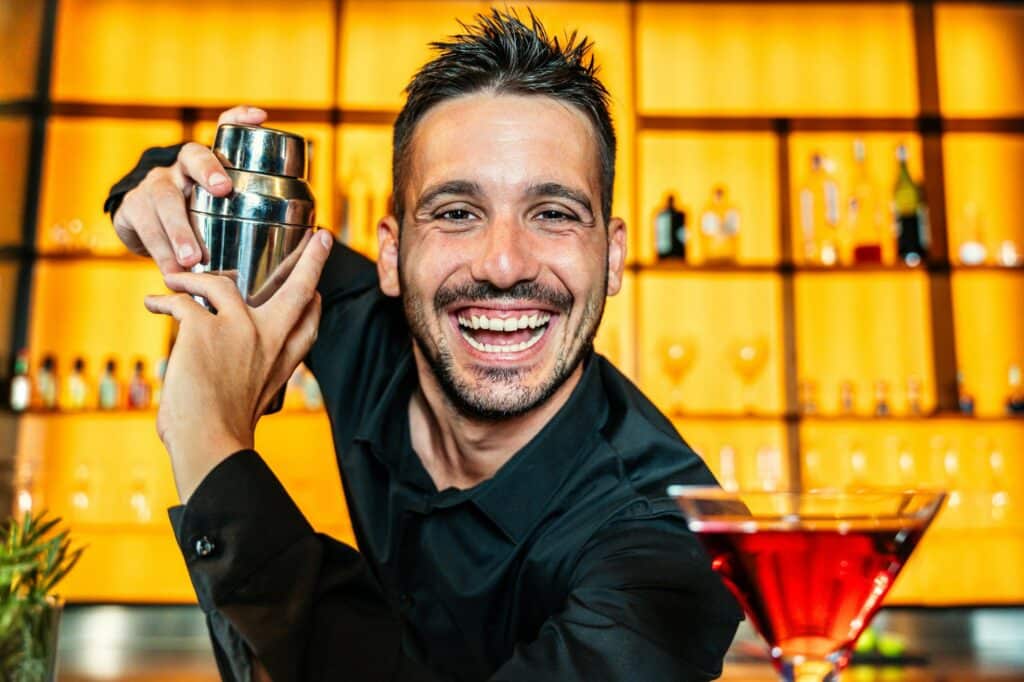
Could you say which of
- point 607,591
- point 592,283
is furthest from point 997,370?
point 607,591

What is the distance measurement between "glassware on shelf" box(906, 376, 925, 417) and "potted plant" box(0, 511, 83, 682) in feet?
9.08

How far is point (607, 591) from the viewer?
815mm

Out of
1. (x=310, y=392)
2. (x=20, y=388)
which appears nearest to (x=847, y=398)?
(x=310, y=392)

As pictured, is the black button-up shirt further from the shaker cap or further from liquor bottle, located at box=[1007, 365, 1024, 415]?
liquor bottle, located at box=[1007, 365, 1024, 415]

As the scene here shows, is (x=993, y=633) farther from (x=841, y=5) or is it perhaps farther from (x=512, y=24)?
(x=512, y=24)

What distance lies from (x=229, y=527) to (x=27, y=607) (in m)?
0.18

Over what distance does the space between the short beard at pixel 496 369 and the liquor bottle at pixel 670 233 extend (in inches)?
83.8

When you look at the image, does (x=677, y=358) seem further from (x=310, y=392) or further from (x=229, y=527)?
(x=229, y=527)

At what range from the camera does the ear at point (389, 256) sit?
3.91 feet

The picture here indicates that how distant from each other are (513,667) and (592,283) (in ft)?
1.47

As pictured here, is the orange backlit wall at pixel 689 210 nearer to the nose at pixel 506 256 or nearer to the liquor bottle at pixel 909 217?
the liquor bottle at pixel 909 217

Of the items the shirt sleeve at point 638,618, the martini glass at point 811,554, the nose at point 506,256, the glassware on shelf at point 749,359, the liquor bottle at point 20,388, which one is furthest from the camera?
the glassware on shelf at point 749,359

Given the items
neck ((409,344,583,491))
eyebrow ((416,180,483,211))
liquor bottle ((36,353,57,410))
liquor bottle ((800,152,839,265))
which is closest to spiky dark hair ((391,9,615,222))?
eyebrow ((416,180,483,211))

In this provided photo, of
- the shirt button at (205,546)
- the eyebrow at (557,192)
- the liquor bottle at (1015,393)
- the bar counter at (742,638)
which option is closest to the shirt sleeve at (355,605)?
the shirt button at (205,546)
